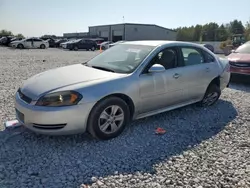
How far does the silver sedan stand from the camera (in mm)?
3357

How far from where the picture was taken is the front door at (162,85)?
404 cm

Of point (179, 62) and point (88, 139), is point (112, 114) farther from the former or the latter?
point (179, 62)

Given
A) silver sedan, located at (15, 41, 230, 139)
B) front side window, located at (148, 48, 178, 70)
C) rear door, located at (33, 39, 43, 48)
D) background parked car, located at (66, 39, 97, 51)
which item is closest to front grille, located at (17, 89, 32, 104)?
silver sedan, located at (15, 41, 230, 139)

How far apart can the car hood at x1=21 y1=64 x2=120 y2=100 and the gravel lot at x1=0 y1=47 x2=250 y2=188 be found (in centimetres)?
74

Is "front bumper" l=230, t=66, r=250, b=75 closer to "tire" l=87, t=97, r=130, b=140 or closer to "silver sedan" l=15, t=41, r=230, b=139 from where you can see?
"silver sedan" l=15, t=41, r=230, b=139

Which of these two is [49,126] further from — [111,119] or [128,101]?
[128,101]

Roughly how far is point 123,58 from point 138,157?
6.18 ft

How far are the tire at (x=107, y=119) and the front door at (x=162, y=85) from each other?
39cm

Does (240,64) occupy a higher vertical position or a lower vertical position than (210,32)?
lower

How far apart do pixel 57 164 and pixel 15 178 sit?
50 cm

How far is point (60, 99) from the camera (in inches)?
132

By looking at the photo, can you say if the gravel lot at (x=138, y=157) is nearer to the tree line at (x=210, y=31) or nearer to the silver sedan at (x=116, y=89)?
the silver sedan at (x=116, y=89)

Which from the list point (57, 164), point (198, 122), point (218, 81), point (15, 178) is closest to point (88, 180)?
point (57, 164)

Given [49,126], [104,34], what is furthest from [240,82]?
[104,34]
